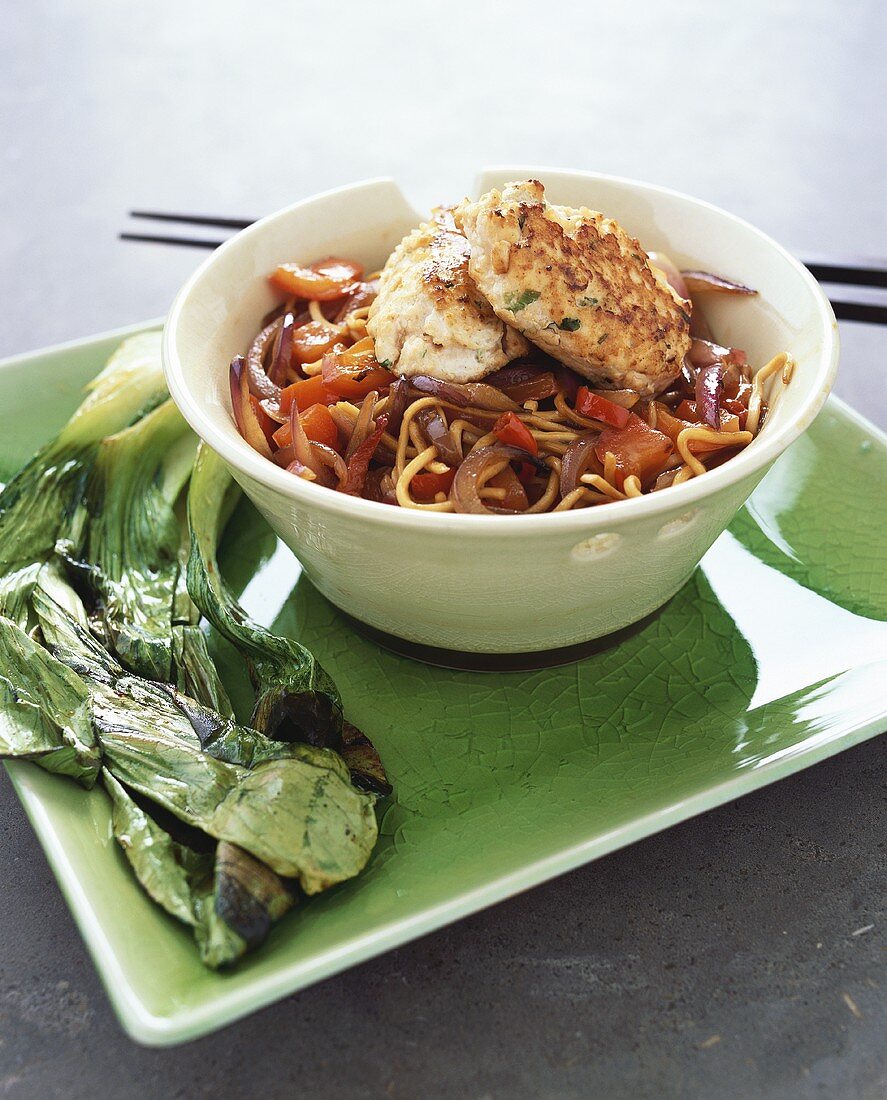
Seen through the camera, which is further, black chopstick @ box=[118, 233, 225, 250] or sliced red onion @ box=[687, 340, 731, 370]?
black chopstick @ box=[118, 233, 225, 250]

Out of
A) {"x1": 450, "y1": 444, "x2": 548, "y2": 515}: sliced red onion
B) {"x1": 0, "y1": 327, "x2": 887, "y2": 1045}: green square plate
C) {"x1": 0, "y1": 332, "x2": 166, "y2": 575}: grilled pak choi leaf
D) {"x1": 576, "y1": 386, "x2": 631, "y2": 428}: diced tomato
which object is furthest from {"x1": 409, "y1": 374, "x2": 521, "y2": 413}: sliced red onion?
{"x1": 0, "y1": 332, "x2": 166, "y2": 575}: grilled pak choi leaf

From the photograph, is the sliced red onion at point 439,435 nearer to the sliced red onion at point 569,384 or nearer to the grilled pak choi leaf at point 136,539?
the sliced red onion at point 569,384

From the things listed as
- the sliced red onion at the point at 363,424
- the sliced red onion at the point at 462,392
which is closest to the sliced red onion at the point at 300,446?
the sliced red onion at the point at 363,424

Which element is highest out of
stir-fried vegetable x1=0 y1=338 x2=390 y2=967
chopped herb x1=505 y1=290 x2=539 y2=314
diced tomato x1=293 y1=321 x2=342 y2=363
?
chopped herb x1=505 y1=290 x2=539 y2=314

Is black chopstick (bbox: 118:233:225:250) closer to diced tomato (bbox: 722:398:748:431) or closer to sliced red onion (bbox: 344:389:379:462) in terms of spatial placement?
sliced red onion (bbox: 344:389:379:462)

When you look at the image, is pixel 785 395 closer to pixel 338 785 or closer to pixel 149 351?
pixel 338 785

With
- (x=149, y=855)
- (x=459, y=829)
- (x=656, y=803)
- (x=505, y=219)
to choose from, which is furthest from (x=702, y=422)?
(x=149, y=855)

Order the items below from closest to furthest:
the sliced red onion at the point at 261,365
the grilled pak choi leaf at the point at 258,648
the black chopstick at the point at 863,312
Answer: the grilled pak choi leaf at the point at 258,648 → the sliced red onion at the point at 261,365 → the black chopstick at the point at 863,312
